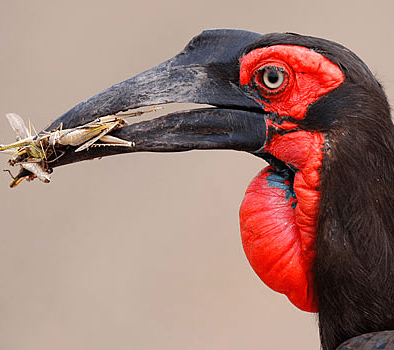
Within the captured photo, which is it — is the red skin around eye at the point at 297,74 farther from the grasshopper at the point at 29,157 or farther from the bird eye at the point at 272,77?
the grasshopper at the point at 29,157

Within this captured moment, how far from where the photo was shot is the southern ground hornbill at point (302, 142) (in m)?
2.12

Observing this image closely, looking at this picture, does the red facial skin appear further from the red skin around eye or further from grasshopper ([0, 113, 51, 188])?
grasshopper ([0, 113, 51, 188])

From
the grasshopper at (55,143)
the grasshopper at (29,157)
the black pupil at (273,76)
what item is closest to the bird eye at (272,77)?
the black pupil at (273,76)

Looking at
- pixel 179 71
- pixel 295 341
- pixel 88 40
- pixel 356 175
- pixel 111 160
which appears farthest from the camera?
pixel 88 40

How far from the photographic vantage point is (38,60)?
19.7 feet

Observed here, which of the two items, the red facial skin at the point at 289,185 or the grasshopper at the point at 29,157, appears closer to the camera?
the red facial skin at the point at 289,185

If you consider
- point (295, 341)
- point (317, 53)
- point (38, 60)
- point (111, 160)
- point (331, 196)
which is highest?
point (38, 60)

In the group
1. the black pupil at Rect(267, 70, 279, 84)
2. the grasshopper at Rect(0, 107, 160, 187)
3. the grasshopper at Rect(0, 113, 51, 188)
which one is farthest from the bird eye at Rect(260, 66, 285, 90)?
the grasshopper at Rect(0, 113, 51, 188)

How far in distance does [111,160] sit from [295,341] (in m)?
1.87

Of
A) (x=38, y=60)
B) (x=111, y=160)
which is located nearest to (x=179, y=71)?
(x=111, y=160)

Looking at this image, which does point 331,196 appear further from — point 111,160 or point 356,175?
point 111,160

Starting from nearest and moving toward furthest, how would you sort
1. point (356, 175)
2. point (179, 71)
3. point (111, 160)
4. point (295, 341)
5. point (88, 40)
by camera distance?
point (356, 175) < point (179, 71) < point (295, 341) < point (111, 160) < point (88, 40)

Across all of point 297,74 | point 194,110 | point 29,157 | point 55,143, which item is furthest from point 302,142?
point 29,157

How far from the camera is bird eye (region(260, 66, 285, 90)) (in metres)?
2.17
